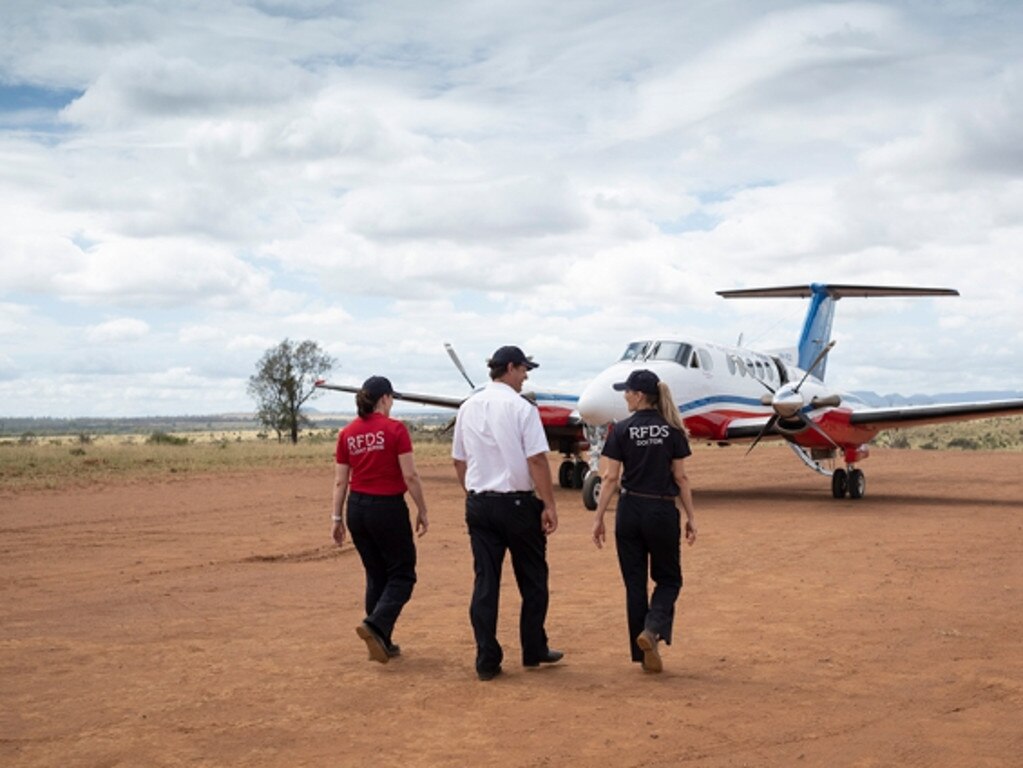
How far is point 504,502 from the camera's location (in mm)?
7168

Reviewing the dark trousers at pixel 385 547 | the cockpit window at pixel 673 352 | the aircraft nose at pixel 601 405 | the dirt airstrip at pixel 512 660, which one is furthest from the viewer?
the cockpit window at pixel 673 352

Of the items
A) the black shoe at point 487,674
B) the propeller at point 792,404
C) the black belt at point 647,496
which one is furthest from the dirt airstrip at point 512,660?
the propeller at point 792,404

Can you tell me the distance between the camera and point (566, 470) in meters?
26.8

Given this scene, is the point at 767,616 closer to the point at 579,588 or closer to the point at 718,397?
the point at 579,588

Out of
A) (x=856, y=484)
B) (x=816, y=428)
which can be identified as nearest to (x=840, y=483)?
(x=856, y=484)

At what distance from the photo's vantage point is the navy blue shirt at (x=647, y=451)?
7242 mm

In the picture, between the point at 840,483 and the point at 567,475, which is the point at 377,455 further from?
the point at 567,475

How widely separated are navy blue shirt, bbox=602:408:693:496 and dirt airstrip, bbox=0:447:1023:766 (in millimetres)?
1288

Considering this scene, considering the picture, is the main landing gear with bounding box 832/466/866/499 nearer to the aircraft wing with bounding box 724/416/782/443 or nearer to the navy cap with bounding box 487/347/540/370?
the aircraft wing with bounding box 724/416/782/443

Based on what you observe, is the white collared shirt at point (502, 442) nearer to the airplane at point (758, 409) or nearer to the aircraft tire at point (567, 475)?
the airplane at point (758, 409)

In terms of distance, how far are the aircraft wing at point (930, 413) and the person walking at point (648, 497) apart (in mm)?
Answer: 15684

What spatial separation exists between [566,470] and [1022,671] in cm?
1968

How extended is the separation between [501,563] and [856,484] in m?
16.3

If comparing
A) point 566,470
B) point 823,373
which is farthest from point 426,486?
point 823,373
